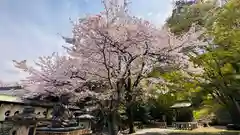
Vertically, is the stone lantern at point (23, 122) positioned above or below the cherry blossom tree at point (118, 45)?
below

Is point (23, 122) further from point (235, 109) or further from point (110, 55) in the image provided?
point (235, 109)

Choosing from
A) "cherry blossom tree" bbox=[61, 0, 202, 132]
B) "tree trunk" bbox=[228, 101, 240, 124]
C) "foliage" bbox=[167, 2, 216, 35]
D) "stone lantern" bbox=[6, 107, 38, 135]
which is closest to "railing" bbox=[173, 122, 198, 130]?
"tree trunk" bbox=[228, 101, 240, 124]

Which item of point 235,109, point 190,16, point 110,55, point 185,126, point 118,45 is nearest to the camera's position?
point 118,45

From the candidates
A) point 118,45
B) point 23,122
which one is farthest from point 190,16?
point 23,122

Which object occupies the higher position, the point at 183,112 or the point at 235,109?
the point at 235,109

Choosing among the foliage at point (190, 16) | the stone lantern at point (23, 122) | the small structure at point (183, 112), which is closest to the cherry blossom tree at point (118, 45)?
the stone lantern at point (23, 122)

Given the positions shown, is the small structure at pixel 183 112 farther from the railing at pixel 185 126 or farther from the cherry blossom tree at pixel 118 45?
the cherry blossom tree at pixel 118 45

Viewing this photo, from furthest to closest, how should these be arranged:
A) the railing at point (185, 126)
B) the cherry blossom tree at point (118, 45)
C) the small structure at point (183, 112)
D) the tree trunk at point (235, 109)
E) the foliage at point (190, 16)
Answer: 1. the small structure at point (183, 112)
2. the railing at point (185, 126)
3. the tree trunk at point (235, 109)
4. the foliage at point (190, 16)
5. the cherry blossom tree at point (118, 45)

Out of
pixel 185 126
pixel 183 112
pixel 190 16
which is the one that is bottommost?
pixel 185 126

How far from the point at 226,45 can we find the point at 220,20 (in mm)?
1390

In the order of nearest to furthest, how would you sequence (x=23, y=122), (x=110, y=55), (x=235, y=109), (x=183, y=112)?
(x=23, y=122) < (x=110, y=55) < (x=235, y=109) < (x=183, y=112)

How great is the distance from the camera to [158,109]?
19.9 meters

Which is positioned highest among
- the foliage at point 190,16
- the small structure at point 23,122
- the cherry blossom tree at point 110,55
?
the foliage at point 190,16

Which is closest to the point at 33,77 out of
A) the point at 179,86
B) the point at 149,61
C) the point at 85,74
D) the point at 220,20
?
the point at 85,74
